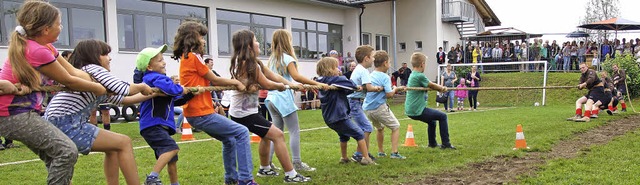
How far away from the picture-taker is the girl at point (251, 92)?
549cm

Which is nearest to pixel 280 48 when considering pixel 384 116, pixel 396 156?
pixel 384 116

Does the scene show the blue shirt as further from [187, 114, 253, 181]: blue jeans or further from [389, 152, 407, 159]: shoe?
[187, 114, 253, 181]: blue jeans

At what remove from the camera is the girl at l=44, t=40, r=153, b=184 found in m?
4.23

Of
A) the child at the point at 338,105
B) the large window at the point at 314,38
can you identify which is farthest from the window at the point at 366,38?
the child at the point at 338,105

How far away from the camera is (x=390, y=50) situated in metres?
34.8

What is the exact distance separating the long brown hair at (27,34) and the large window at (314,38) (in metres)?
23.4

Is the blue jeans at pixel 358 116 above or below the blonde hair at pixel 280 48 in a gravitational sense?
below

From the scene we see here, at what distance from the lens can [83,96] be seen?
171 inches

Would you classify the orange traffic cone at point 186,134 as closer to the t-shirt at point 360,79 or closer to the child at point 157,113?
the t-shirt at point 360,79

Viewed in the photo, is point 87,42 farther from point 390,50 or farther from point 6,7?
point 390,50

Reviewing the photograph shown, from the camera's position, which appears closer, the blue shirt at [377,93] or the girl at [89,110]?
the girl at [89,110]

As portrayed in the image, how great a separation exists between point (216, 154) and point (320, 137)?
306 cm

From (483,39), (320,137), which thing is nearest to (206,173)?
(320,137)

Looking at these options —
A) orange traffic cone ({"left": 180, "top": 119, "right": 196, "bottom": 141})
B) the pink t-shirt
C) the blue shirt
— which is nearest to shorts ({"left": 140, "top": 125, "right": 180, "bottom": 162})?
the pink t-shirt
